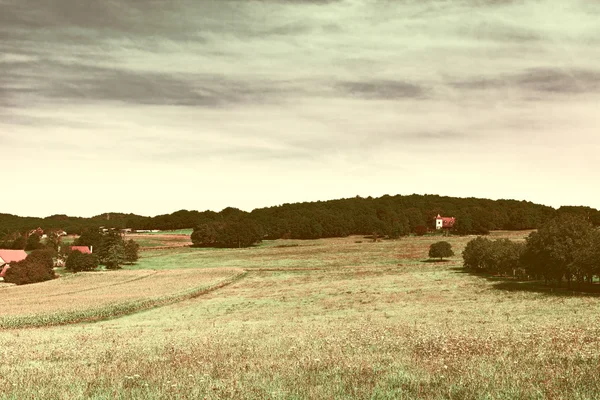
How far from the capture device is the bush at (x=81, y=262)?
108m

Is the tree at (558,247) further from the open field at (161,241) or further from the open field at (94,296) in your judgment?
the open field at (161,241)

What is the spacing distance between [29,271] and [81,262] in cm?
1796

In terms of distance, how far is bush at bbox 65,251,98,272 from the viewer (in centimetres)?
10775

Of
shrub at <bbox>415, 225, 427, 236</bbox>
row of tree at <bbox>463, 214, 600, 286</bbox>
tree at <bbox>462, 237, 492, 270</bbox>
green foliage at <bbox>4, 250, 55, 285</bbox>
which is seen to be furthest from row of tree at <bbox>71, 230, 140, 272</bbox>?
shrub at <bbox>415, 225, 427, 236</bbox>

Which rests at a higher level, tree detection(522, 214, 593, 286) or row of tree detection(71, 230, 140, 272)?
tree detection(522, 214, 593, 286)

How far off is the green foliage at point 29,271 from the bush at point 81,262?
40.2 ft

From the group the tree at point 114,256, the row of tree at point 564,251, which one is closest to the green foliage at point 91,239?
the tree at point 114,256

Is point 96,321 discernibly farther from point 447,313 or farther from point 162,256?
point 162,256

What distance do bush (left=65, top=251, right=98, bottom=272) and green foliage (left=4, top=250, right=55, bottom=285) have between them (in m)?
12.3

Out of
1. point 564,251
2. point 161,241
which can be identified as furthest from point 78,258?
point 564,251

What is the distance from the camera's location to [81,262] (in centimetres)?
10769

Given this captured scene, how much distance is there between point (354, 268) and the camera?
317ft

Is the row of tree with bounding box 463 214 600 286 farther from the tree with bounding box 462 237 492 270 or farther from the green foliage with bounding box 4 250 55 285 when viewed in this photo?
the green foliage with bounding box 4 250 55 285

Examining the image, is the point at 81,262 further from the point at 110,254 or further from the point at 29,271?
the point at 29,271
